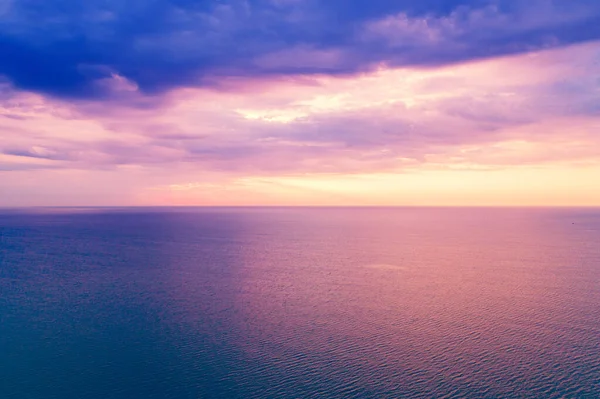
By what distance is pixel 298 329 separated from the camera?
51719 mm

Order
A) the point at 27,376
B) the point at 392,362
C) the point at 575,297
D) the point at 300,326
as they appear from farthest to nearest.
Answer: the point at 575,297 → the point at 300,326 → the point at 392,362 → the point at 27,376

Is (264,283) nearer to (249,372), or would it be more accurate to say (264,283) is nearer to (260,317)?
(260,317)

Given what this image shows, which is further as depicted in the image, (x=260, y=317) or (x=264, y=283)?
(x=264, y=283)

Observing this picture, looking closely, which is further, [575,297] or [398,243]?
[398,243]

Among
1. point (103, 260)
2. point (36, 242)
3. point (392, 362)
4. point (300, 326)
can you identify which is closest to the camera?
point (392, 362)

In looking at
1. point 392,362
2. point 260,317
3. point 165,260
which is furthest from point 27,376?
point 165,260

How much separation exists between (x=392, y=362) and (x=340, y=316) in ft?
50.9

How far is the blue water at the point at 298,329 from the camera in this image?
124 feet

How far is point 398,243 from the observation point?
468 feet

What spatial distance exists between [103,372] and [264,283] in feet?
132

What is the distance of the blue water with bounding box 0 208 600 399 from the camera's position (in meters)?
37.8

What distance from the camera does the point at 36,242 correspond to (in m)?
141

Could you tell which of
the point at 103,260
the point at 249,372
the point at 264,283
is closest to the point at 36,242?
the point at 103,260

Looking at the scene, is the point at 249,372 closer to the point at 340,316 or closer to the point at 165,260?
the point at 340,316
